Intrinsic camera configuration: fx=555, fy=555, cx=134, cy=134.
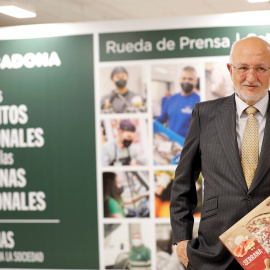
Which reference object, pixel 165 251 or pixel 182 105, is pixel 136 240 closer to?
pixel 165 251

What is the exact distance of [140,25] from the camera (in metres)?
4.90

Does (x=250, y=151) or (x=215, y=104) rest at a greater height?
(x=215, y=104)

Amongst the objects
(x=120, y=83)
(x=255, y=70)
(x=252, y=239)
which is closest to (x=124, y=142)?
(x=120, y=83)

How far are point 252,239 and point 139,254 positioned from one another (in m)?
3.15

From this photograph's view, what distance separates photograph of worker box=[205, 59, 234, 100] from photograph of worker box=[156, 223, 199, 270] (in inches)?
49.8

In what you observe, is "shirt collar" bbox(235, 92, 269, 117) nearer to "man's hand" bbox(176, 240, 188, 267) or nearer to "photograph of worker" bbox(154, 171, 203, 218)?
"man's hand" bbox(176, 240, 188, 267)

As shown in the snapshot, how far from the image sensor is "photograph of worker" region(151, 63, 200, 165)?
4.88 meters

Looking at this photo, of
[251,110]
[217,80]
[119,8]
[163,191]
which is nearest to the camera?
[251,110]

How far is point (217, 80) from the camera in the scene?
4824 mm

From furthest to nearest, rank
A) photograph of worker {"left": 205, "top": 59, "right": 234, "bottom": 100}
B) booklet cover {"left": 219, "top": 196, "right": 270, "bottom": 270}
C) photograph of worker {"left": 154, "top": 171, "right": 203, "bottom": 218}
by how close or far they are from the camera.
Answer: photograph of worker {"left": 154, "top": 171, "right": 203, "bottom": 218}, photograph of worker {"left": 205, "top": 59, "right": 234, "bottom": 100}, booklet cover {"left": 219, "top": 196, "right": 270, "bottom": 270}

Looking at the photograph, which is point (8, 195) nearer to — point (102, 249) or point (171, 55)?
Result: point (102, 249)

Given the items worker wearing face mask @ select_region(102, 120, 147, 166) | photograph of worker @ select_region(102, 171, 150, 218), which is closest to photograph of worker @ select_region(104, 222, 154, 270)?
photograph of worker @ select_region(102, 171, 150, 218)

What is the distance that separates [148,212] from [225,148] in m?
2.87

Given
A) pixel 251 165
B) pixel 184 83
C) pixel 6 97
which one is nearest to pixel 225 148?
pixel 251 165
